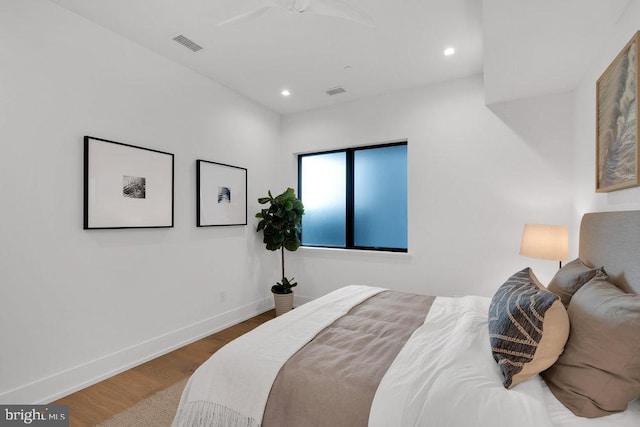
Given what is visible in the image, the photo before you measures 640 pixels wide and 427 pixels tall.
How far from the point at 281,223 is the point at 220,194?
809 mm

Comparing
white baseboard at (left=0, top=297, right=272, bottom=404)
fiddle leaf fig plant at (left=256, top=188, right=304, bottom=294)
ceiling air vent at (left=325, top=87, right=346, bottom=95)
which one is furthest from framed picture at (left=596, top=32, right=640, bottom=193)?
white baseboard at (left=0, top=297, right=272, bottom=404)

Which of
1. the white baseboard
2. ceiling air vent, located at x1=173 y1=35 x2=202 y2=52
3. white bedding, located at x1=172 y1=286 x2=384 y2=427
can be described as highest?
ceiling air vent, located at x1=173 y1=35 x2=202 y2=52

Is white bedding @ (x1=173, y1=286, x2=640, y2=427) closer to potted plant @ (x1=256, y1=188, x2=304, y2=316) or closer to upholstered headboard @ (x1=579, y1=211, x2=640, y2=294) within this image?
upholstered headboard @ (x1=579, y1=211, x2=640, y2=294)

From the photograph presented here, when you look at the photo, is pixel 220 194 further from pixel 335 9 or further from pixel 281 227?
pixel 335 9

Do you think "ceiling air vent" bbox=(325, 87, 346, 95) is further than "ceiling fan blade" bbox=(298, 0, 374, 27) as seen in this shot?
Yes

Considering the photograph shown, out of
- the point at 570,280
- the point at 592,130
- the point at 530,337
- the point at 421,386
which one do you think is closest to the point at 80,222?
the point at 421,386

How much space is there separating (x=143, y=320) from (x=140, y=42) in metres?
2.45

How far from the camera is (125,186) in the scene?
2578 mm

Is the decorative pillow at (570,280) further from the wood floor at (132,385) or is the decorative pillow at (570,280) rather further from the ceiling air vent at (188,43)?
the ceiling air vent at (188,43)

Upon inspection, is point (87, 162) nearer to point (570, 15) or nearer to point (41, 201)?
point (41, 201)

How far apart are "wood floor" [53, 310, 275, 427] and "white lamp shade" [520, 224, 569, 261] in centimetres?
304

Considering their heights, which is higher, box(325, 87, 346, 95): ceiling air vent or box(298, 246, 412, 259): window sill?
box(325, 87, 346, 95): ceiling air vent

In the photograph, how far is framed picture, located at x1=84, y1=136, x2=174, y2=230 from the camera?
2.37 metres

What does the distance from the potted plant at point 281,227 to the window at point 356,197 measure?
21.8 inches
